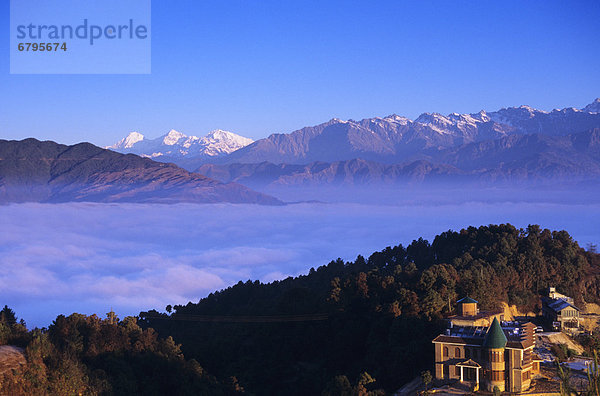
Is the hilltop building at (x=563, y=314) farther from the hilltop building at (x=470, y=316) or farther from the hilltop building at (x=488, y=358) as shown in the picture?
the hilltop building at (x=488, y=358)

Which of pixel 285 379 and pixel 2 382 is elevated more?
pixel 2 382

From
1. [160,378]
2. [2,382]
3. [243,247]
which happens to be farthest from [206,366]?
[243,247]

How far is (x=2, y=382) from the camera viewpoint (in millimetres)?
25984

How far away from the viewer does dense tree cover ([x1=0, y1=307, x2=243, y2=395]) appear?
2719cm

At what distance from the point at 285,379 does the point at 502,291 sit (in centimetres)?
1520

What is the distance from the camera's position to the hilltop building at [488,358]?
29391 millimetres

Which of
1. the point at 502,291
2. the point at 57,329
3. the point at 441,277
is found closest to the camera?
the point at 57,329

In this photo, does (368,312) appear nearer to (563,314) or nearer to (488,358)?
(488,358)

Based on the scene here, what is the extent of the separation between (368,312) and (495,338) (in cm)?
1159

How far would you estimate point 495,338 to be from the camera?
29.6 meters

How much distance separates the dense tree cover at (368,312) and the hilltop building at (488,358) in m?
2.17

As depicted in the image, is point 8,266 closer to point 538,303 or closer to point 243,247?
point 243,247

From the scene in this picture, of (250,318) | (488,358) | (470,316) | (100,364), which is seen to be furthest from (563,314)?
(100,364)

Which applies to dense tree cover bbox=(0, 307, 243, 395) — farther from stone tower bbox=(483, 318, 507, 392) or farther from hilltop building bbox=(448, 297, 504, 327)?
stone tower bbox=(483, 318, 507, 392)
